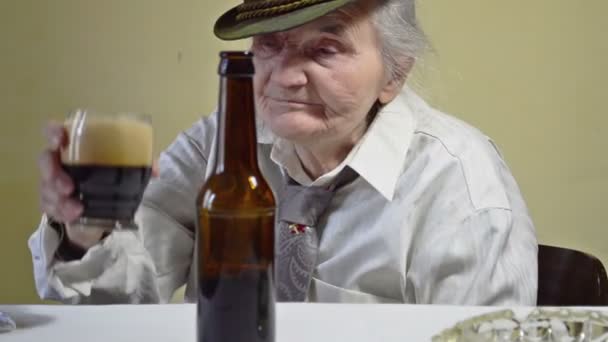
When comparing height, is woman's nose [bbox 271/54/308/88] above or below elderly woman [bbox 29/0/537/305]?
above

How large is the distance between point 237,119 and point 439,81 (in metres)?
1.46

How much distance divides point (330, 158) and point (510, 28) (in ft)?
3.45

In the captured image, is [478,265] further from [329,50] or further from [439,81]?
[439,81]

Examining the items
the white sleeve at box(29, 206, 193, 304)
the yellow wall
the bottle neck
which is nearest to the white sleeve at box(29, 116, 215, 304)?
the white sleeve at box(29, 206, 193, 304)

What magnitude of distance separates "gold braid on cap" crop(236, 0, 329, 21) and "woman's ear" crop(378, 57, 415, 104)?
0.82 ft

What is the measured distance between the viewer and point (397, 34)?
4.33 ft

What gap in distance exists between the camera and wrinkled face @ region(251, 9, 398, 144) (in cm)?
122

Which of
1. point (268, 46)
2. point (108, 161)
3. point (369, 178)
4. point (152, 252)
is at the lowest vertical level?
point (152, 252)

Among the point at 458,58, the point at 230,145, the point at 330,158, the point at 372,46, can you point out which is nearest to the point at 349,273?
the point at 330,158

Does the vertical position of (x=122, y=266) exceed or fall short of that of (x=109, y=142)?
it falls short

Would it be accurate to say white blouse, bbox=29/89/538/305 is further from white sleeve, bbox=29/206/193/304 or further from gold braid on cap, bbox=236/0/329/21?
gold braid on cap, bbox=236/0/329/21

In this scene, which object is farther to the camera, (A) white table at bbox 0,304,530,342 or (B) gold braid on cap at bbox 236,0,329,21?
(B) gold braid on cap at bbox 236,0,329,21

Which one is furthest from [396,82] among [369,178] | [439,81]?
[439,81]

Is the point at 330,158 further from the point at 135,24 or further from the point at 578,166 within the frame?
the point at 578,166
